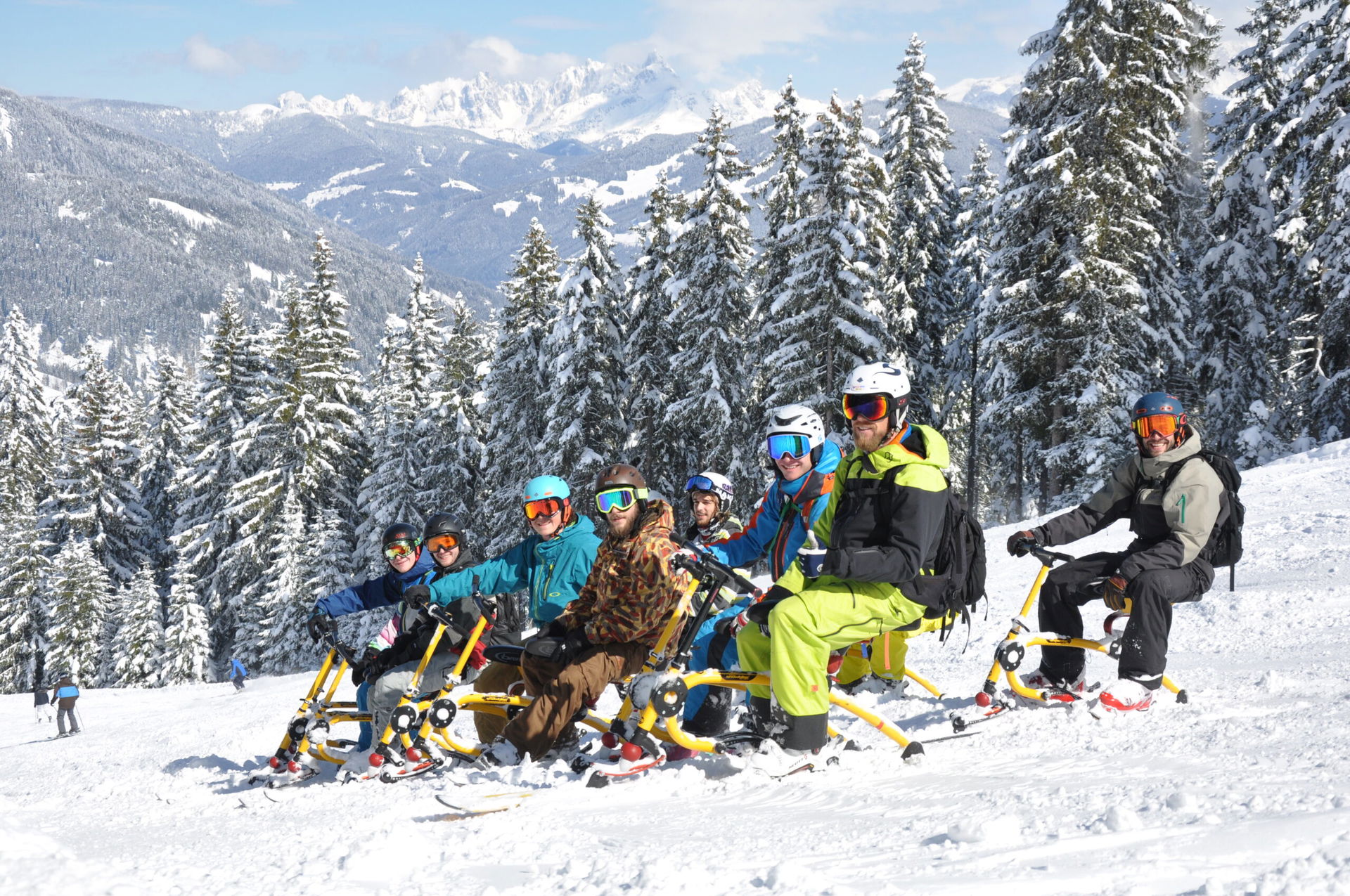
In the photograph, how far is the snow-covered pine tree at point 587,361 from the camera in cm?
2677

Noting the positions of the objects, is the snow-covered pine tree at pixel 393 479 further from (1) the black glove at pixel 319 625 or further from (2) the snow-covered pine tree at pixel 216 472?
(1) the black glove at pixel 319 625

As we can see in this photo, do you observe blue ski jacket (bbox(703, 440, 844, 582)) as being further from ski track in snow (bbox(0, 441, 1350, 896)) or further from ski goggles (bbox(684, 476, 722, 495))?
ski track in snow (bbox(0, 441, 1350, 896))

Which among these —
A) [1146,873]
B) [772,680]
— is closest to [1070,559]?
[772,680]

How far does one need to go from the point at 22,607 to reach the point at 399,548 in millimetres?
45162

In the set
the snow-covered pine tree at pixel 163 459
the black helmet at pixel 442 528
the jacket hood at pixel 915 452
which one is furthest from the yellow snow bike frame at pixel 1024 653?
the snow-covered pine tree at pixel 163 459

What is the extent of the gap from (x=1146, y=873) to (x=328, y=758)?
5.56 meters

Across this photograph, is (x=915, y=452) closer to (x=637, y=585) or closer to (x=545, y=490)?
(x=637, y=585)

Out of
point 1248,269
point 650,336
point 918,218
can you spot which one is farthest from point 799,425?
point 918,218

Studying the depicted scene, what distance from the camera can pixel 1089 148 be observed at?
20.5 meters

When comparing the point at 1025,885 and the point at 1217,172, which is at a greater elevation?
the point at 1217,172

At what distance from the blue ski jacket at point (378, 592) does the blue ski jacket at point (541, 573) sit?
0.79 m

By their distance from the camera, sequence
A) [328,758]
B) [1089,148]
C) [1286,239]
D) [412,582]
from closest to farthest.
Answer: [328,758] < [412,582] < [1089,148] < [1286,239]

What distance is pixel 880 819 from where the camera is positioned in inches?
160

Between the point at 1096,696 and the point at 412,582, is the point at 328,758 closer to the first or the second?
the point at 412,582
